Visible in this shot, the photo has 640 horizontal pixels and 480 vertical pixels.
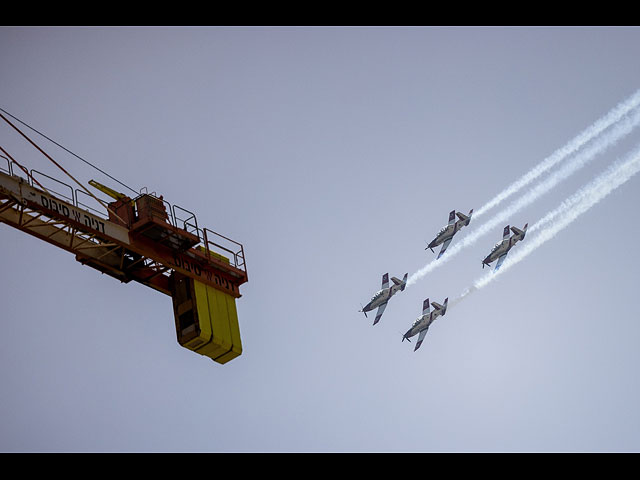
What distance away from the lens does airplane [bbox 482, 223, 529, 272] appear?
87.1m

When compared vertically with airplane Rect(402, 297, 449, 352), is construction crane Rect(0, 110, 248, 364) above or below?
below

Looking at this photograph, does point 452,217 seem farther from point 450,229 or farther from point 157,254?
point 157,254

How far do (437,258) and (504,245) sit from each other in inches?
233

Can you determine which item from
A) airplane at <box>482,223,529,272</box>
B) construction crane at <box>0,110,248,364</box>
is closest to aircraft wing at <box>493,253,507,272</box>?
Answer: airplane at <box>482,223,529,272</box>

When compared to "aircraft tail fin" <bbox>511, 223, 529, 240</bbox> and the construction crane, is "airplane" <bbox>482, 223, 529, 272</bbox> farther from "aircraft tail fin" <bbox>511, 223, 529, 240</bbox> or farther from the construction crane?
the construction crane

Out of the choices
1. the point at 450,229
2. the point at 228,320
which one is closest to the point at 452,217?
the point at 450,229

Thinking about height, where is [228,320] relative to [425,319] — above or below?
below

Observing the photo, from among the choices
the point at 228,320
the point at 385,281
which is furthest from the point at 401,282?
the point at 228,320

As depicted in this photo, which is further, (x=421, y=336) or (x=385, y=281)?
(x=421, y=336)

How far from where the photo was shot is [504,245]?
87.4m

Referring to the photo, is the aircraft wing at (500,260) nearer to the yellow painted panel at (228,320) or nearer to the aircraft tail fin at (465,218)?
the aircraft tail fin at (465,218)
